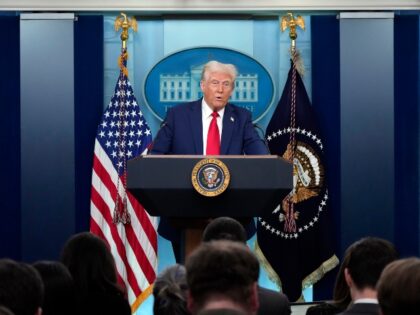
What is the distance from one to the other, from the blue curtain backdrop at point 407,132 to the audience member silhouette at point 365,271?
4954 mm

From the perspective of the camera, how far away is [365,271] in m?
3.79

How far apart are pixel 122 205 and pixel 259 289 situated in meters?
4.54

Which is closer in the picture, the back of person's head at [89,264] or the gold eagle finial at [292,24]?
the back of person's head at [89,264]

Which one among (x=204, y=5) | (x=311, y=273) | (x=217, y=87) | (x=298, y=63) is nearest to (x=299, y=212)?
(x=311, y=273)

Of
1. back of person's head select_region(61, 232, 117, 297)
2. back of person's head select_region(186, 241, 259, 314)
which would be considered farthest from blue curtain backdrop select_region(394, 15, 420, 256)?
back of person's head select_region(186, 241, 259, 314)

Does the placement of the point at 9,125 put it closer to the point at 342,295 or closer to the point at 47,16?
the point at 47,16

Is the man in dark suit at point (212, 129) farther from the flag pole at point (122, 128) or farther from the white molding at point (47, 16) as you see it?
the white molding at point (47, 16)

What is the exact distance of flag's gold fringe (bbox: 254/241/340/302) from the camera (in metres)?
8.64

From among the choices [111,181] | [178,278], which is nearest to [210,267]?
[178,278]

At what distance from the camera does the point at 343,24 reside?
8.77m

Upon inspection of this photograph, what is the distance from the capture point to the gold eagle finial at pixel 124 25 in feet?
28.4

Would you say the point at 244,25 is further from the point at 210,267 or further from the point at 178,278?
the point at 210,267

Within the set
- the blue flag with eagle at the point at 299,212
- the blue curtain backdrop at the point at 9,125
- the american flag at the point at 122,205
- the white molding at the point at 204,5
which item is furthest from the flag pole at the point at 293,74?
the blue curtain backdrop at the point at 9,125

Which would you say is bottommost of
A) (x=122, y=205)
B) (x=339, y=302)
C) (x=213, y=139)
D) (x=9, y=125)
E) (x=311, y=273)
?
(x=311, y=273)
